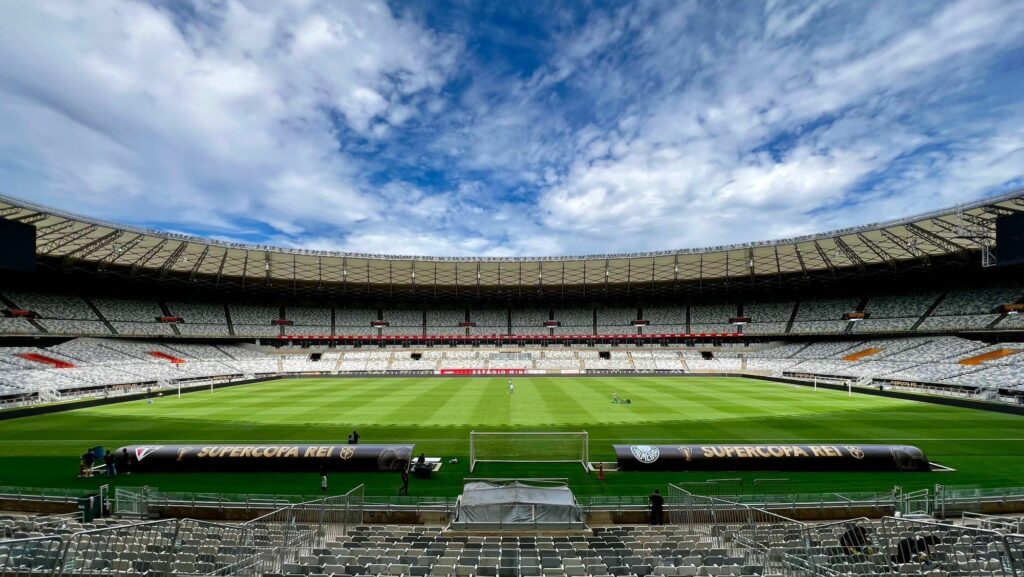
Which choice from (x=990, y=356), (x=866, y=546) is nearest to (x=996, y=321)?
(x=990, y=356)

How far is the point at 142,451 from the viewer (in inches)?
695

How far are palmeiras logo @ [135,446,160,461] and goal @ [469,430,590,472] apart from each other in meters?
12.2

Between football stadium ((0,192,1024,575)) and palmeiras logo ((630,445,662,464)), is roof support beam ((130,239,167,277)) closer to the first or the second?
football stadium ((0,192,1024,575))

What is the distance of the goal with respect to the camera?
18.5 meters

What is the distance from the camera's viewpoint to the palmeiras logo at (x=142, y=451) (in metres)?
17.5

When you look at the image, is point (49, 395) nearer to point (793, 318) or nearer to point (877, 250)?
point (877, 250)

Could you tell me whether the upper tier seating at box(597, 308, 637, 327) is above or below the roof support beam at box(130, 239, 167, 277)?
below

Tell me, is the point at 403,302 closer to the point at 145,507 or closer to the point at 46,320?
the point at 46,320

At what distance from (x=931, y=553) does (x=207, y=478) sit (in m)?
20.7

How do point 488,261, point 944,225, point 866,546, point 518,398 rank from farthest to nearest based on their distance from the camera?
point 488,261 → point 944,225 → point 518,398 → point 866,546

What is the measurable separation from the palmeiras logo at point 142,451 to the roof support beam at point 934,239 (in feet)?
204

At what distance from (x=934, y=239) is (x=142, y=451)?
69508 mm

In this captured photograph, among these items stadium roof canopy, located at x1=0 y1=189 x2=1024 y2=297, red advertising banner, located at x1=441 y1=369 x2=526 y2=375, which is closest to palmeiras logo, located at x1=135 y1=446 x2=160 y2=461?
stadium roof canopy, located at x1=0 y1=189 x2=1024 y2=297

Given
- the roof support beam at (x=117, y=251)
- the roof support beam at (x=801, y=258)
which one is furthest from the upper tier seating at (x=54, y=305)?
the roof support beam at (x=801, y=258)
